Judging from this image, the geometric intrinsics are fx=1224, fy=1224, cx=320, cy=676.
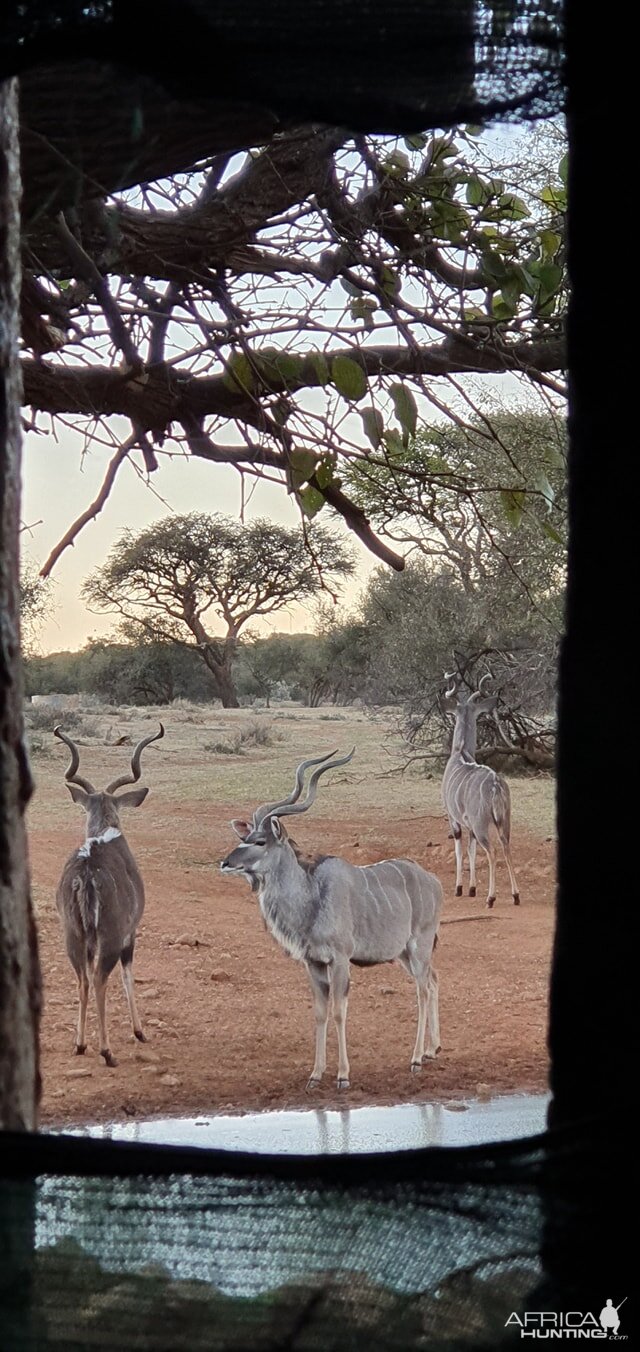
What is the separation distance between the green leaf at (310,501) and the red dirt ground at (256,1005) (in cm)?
181

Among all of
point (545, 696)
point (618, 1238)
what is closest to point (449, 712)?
point (545, 696)

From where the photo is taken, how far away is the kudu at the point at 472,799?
14.4 feet

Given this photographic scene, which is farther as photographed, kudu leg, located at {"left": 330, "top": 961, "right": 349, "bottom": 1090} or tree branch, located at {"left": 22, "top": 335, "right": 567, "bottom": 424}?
kudu leg, located at {"left": 330, "top": 961, "right": 349, "bottom": 1090}

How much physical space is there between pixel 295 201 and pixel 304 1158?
111cm

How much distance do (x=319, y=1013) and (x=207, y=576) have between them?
15.5 ft

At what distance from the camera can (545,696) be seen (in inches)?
227

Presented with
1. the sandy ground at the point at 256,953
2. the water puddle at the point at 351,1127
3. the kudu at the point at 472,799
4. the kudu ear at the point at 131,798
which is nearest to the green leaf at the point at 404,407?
the water puddle at the point at 351,1127

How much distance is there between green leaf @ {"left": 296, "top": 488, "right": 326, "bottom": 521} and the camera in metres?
1.05

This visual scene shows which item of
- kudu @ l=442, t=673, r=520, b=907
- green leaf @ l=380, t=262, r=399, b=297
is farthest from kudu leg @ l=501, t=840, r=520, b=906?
green leaf @ l=380, t=262, r=399, b=297

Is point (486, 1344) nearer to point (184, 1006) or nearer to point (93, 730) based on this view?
point (184, 1006)

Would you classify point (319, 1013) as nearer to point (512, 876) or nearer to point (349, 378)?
point (512, 876)

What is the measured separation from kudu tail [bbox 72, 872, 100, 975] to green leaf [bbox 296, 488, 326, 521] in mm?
1884

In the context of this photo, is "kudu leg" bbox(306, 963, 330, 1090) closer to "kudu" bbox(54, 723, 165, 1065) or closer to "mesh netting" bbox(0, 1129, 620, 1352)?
"kudu" bbox(54, 723, 165, 1065)

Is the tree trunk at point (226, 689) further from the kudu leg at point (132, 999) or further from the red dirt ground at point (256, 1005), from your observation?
the kudu leg at point (132, 999)
